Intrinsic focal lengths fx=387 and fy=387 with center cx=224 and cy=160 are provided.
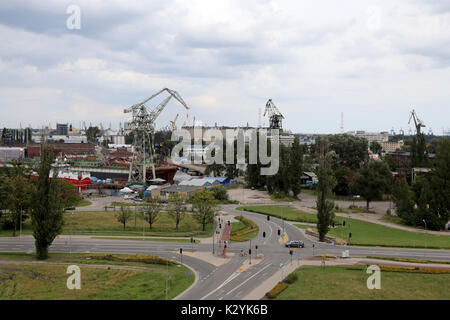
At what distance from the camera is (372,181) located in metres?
81.9

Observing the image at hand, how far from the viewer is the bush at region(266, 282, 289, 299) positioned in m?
33.1

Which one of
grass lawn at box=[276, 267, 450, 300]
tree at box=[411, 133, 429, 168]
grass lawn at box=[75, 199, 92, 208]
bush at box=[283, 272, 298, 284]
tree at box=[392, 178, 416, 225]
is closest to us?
grass lawn at box=[276, 267, 450, 300]

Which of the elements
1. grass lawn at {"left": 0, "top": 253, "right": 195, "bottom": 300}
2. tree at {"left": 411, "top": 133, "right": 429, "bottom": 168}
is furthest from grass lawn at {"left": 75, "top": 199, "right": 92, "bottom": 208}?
tree at {"left": 411, "top": 133, "right": 429, "bottom": 168}

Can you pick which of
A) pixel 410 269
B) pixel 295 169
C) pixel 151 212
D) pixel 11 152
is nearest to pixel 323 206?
pixel 410 269

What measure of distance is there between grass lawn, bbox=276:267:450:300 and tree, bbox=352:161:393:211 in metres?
43.6

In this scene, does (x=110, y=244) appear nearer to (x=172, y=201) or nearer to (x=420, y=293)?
(x=172, y=201)

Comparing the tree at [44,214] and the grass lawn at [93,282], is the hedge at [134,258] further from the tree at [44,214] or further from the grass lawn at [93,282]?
the tree at [44,214]

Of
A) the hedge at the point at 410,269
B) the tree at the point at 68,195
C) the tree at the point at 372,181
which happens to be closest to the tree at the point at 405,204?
the tree at the point at 372,181

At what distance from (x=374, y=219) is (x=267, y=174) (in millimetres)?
37990

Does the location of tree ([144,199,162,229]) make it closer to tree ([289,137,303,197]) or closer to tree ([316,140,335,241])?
tree ([316,140,335,241])

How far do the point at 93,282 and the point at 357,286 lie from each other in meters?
25.2

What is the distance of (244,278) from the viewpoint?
124 feet

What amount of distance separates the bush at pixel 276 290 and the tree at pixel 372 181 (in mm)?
52729
